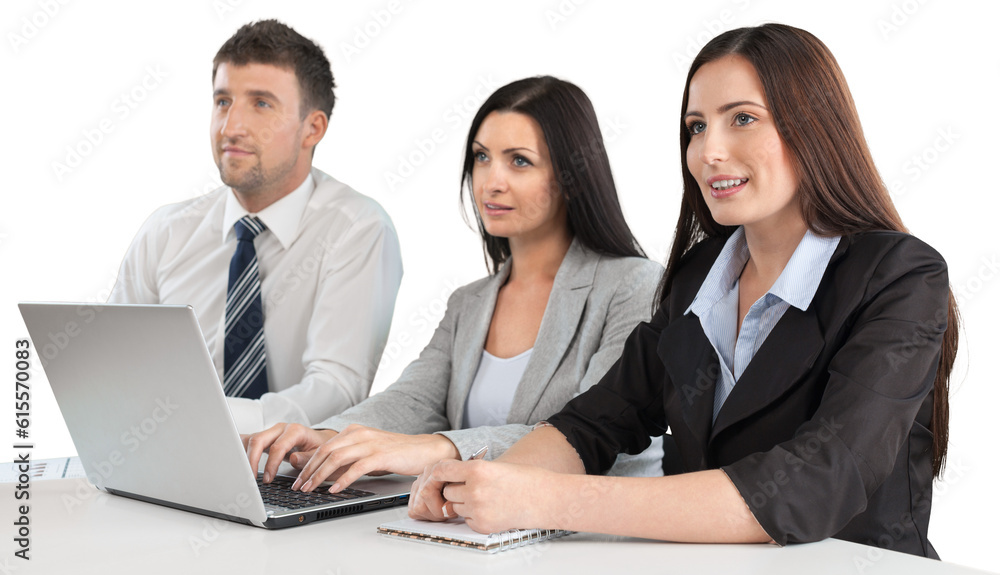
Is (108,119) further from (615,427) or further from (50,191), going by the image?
(615,427)

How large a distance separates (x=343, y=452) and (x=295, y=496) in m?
0.11

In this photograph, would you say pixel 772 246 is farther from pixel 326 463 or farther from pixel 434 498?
pixel 326 463

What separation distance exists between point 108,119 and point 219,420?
3055mm

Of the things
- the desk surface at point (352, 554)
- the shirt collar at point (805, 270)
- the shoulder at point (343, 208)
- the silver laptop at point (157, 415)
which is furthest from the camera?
the shoulder at point (343, 208)

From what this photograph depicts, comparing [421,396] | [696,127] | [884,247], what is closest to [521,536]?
[884,247]

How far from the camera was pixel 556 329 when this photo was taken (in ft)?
6.68

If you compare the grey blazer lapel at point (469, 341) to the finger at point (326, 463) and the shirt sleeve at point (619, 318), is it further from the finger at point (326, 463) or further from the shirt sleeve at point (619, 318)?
the finger at point (326, 463)

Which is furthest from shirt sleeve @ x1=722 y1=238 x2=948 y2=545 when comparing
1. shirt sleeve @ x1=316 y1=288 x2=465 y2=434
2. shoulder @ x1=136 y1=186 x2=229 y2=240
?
shoulder @ x1=136 y1=186 x2=229 y2=240

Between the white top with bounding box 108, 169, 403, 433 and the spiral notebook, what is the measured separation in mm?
1252

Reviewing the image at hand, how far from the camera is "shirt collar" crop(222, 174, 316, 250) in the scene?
2.77 meters

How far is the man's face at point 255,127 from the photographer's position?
2.78 metres

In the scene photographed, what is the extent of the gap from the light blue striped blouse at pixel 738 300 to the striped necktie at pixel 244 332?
1593 mm

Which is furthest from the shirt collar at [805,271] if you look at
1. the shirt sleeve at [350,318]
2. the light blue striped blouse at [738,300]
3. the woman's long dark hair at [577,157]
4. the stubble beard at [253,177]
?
the stubble beard at [253,177]

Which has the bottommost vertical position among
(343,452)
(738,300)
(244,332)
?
(343,452)
